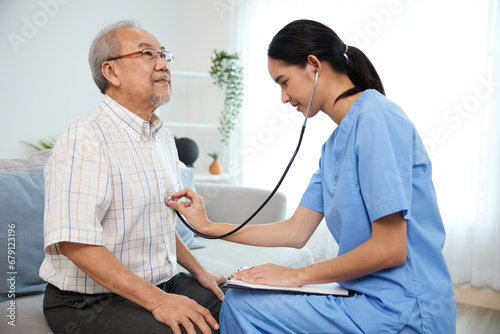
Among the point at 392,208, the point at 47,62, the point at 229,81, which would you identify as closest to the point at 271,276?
the point at 392,208

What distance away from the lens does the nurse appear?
0.98 metres

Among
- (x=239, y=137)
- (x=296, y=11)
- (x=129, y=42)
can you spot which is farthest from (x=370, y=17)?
(x=129, y=42)

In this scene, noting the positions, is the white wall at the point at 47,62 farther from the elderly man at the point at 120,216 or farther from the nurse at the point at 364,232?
the nurse at the point at 364,232

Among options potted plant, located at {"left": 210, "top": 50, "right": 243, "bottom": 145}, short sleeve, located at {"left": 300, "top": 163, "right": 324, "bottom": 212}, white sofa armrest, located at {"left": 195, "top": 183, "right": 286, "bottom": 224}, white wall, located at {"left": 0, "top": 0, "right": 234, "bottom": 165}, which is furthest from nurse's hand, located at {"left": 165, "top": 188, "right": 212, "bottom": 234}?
potted plant, located at {"left": 210, "top": 50, "right": 243, "bottom": 145}

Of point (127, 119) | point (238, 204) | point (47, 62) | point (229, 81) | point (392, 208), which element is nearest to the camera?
point (392, 208)

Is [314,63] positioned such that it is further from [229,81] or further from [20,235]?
[229,81]

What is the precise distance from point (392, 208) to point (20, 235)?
3.58 feet

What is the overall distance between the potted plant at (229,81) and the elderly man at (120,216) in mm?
1947

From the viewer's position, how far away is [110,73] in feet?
4.30

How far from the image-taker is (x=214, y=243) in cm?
221

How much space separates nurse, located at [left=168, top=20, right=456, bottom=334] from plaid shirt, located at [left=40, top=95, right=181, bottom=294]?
28cm

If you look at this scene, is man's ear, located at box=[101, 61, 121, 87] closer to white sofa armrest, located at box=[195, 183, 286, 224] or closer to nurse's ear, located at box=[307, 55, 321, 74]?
nurse's ear, located at box=[307, 55, 321, 74]

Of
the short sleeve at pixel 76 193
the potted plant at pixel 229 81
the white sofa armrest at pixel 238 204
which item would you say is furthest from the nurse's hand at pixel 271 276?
the potted plant at pixel 229 81

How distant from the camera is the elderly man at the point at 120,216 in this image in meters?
1.07
